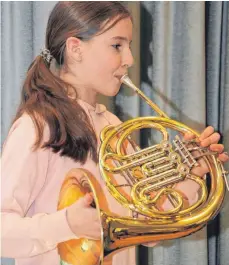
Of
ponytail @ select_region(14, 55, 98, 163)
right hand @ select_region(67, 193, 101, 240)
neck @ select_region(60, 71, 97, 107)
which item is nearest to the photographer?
right hand @ select_region(67, 193, 101, 240)

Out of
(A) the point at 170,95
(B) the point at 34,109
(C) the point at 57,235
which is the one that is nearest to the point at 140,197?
(C) the point at 57,235

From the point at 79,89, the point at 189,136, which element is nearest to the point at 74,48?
the point at 79,89

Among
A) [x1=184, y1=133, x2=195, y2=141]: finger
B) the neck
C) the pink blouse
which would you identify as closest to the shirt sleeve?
the pink blouse

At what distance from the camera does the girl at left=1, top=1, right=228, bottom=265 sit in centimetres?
82

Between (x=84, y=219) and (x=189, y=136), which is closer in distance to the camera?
(x=84, y=219)

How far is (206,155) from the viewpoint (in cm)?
94

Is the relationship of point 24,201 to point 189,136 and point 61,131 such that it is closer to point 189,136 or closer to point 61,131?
point 61,131

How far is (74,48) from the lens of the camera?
100cm

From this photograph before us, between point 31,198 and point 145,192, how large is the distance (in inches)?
8.8

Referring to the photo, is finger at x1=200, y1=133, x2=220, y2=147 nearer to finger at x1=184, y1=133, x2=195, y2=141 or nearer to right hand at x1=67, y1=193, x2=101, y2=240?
finger at x1=184, y1=133, x2=195, y2=141

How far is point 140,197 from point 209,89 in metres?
0.62

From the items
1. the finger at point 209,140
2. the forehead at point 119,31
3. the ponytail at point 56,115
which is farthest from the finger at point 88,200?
the forehead at point 119,31

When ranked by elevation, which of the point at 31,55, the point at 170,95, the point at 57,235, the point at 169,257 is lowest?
the point at 169,257

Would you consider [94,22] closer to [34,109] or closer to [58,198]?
[34,109]
